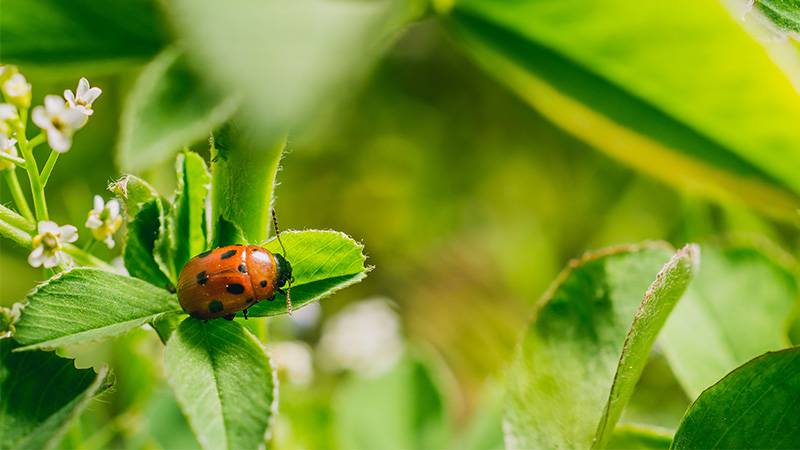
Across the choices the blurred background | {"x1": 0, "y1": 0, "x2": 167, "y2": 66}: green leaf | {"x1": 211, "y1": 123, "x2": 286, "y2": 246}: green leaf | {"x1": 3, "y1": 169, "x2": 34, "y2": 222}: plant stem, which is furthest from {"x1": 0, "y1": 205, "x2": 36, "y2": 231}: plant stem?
the blurred background

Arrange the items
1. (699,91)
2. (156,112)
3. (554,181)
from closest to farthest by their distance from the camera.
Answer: (156,112) → (699,91) → (554,181)

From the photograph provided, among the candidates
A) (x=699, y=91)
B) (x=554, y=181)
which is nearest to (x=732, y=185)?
(x=699, y=91)

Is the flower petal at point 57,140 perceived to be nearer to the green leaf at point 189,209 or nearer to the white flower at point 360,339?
the green leaf at point 189,209

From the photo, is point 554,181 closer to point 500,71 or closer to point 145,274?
point 500,71

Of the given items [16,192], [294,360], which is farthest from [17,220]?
[294,360]

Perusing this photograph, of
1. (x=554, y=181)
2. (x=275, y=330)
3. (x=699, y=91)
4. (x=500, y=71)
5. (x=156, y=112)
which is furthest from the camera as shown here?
(x=554, y=181)

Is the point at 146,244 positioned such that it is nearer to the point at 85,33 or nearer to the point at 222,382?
the point at 222,382
